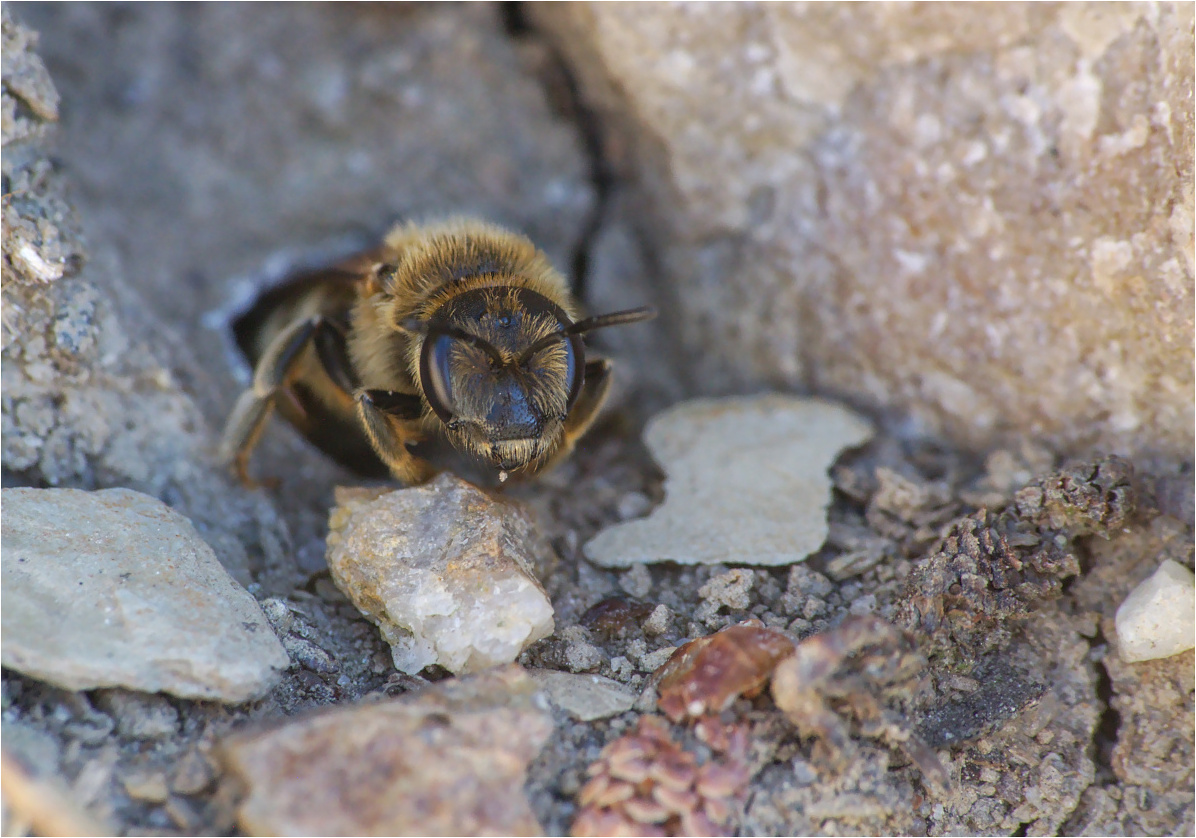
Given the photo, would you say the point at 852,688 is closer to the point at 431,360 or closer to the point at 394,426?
the point at 431,360

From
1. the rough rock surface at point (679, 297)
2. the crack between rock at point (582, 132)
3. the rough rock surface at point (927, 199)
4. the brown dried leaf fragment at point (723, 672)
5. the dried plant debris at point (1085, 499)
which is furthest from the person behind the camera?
the crack between rock at point (582, 132)

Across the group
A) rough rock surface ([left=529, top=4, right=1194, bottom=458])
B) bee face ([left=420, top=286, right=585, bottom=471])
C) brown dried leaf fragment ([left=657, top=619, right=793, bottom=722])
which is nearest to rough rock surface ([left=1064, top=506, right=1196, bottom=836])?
rough rock surface ([left=529, top=4, right=1194, bottom=458])

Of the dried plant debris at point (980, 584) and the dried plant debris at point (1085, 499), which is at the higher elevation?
the dried plant debris at point (1085, 499)

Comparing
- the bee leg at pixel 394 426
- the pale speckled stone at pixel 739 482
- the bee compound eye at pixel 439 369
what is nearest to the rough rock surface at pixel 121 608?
the bee leg at pixel 394 426

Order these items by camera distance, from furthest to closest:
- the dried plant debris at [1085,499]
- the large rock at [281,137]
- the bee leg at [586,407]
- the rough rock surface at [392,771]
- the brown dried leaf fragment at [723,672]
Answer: the large rock at [281,137] → the bee leg at [586,407] → the dried plant debris at [1085,499] → the brown dried leaf fragment at [723,672] → the rough rock surface at [392,771]

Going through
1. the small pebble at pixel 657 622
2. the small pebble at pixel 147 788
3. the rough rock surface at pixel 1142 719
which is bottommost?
the rough rock surface at pixel 1142 719

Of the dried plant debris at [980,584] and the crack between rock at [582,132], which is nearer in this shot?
the dried plant debris at [980,584]

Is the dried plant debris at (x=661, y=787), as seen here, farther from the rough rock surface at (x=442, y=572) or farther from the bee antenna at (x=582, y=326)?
the bee antenna at (x=582, y=326)
